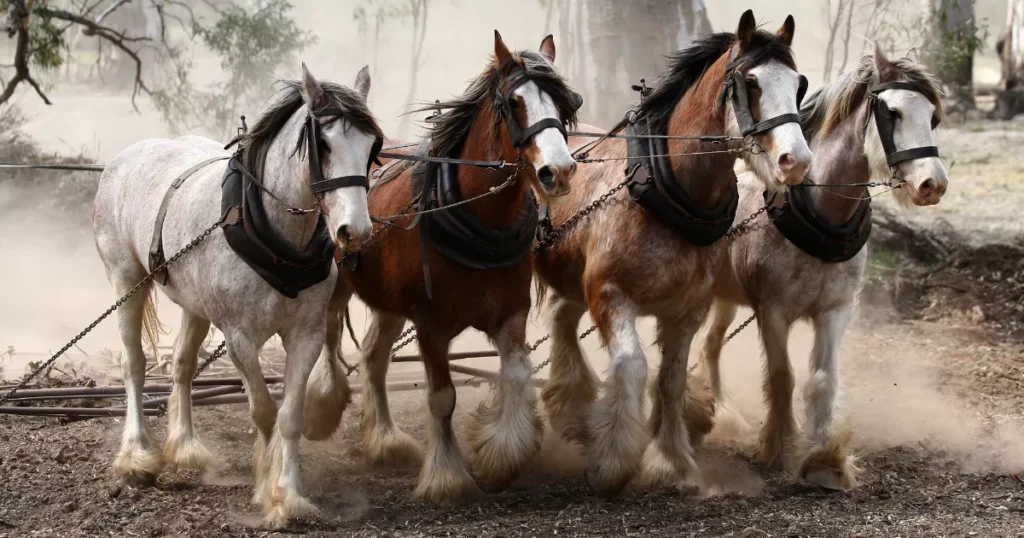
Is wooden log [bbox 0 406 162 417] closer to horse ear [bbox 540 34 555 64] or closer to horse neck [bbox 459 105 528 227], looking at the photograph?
horse neck [bbox 459 105 528 227]

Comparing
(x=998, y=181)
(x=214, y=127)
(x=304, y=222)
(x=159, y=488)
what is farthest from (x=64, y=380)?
(x=998, y=181)

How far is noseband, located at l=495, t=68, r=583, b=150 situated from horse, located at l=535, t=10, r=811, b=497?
314mm

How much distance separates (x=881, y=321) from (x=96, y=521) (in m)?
7.47

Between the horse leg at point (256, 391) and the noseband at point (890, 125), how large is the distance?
299 cm

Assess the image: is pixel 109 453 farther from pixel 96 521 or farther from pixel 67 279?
pixel 67 279

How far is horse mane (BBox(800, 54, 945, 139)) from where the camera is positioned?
513cm

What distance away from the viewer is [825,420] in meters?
5.41

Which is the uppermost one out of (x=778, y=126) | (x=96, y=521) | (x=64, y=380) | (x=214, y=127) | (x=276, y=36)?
(x=276, y=36)

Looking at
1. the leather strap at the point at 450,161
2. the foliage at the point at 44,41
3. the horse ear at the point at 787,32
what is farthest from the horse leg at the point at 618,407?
the foliage at the point at 44,41

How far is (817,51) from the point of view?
1853 centimetres

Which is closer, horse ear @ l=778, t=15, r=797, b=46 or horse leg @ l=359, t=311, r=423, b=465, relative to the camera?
horse ear @ l=778, t=15, r=797, b=46

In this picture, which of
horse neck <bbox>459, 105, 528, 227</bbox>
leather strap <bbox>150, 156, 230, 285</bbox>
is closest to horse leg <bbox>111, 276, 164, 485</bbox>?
leather strap <bbox>150, 156, 230, 285</bbox>

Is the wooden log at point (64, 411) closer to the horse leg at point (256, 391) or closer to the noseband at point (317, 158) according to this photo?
the horse leg at point (256, 391)

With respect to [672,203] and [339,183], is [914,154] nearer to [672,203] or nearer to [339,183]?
[672,203]
